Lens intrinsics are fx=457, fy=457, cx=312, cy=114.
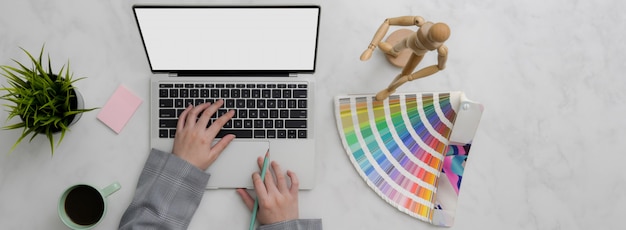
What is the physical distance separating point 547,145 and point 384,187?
0.34 m

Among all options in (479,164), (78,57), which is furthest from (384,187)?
(78,57)

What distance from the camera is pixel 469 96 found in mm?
888

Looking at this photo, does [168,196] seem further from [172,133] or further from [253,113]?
[253,113]

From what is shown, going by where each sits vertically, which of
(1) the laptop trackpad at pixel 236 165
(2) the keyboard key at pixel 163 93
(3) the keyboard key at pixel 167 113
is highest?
(2) the keyboard key at pixel 163 93

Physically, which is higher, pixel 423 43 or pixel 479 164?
pixel 423 43

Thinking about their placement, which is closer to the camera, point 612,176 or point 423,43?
point 423,43

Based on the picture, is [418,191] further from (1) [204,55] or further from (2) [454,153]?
(1) [204,55]

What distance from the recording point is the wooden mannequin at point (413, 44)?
1.91 ft

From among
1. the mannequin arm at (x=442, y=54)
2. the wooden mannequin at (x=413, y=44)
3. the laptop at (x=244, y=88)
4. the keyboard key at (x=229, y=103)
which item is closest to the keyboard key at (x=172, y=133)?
the laptop at (x=244, y=88)

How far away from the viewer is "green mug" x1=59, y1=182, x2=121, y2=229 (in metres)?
0.81

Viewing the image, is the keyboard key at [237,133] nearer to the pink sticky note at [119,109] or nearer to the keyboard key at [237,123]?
the keyboard key at [237,123]

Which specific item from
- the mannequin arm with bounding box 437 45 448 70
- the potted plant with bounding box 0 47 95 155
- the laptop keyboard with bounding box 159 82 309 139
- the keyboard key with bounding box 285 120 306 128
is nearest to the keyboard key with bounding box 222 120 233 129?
the laptop keyboard with bounding box 159 82 309 139

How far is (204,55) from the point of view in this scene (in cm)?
83

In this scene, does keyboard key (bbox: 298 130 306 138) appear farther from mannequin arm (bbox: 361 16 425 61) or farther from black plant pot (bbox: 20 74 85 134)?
black plant pot (bbox: 20 74 85 134)
